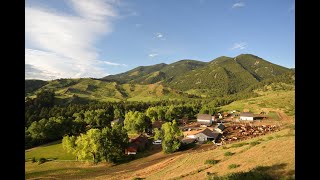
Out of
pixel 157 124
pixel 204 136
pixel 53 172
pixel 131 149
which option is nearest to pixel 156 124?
pixel 157 124

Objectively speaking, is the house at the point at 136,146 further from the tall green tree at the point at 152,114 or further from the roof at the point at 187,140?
the tall green tree at the point at 152,114

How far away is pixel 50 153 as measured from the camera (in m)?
82.6

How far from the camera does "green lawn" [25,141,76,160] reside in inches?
3066

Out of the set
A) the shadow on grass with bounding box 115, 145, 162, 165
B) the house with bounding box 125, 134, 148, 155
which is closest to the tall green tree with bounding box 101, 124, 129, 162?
the shadow on grass with bounding box 115, 145, 162, 165

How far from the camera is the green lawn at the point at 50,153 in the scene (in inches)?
3066

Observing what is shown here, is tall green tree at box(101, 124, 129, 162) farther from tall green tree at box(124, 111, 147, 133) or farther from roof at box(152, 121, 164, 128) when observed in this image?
roof at box(152, 121, 164, 128)

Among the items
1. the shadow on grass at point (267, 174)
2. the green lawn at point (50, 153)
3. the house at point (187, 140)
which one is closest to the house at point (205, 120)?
the house at point (187, 140)

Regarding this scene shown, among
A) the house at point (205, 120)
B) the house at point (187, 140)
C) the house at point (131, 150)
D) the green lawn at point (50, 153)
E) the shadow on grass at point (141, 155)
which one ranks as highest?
the house at point (205, 120)

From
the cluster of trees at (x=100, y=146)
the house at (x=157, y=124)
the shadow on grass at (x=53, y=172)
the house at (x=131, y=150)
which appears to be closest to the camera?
the shadow on grass at (x=53, y=172)

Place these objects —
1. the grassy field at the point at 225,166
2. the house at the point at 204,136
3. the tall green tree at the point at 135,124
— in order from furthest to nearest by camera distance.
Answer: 1. the tall green tree at the point at 135,124
2. the house at the point at 204,136
3. the grassy field at the point at 225,166

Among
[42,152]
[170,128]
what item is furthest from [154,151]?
[42,152]

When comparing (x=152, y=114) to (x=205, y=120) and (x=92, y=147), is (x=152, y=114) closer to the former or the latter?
(x=205, y=120)
